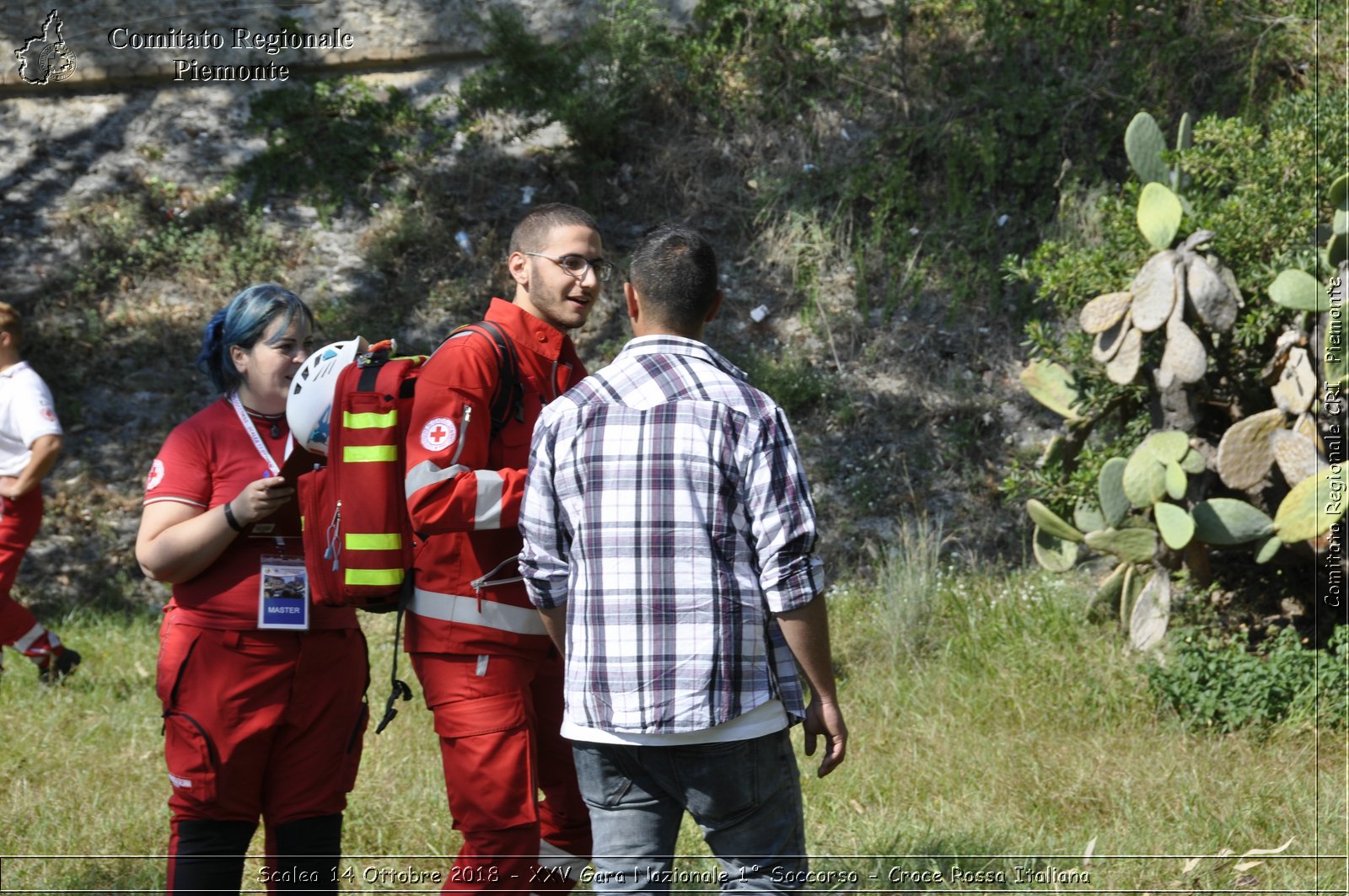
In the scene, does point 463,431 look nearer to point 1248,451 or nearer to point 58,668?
point 1248,451

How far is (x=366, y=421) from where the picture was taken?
3.02 m

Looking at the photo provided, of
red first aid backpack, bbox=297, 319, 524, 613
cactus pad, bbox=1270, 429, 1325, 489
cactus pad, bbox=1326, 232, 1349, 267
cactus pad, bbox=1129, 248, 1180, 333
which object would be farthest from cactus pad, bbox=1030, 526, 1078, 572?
red first aid backpack, bbox=297, 319, 524, 613

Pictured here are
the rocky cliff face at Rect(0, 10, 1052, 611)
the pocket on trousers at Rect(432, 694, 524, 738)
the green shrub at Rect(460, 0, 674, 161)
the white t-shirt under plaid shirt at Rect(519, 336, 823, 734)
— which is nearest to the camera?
the white t-shirt under plaid shirt at Rect(519, 336, 823, 734)

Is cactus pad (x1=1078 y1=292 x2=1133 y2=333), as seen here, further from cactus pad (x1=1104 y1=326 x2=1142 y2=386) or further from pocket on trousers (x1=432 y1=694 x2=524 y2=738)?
pocket on trousers (x1=432 y1=694 x2=524 y2=738)

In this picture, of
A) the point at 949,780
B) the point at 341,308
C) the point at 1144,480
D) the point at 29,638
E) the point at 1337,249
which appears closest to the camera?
the point at 949,780

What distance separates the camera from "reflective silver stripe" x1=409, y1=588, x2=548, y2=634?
3.10m

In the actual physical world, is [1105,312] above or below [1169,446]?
above

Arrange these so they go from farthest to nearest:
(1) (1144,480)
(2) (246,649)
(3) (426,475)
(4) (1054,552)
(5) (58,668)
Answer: (4) (1054,552) < (5) (58,668) < (1) (1144,480) < (2) (246,649) < (3) (426,475)

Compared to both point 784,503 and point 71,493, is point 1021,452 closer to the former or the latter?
point 784,503

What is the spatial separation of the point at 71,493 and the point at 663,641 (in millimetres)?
6681

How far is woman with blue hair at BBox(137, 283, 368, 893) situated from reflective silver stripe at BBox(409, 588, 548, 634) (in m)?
0.30

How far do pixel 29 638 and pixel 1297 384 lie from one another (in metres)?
5.95

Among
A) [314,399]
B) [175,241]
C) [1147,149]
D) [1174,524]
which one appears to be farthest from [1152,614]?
[175,241]

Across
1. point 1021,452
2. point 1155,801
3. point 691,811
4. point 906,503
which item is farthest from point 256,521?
point 1021,452
